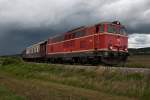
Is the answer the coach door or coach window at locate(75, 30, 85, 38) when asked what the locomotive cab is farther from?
coach window at locate(75, 30, 85, 38)

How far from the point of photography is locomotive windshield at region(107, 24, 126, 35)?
29141 mm

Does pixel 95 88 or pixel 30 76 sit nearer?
pixel 95 88

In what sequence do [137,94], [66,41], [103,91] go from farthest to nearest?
[66,41]
[103,91]
[137,94]

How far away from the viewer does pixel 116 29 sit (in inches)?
1169

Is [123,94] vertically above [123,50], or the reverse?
[123,50]

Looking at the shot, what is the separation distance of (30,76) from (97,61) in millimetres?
6562

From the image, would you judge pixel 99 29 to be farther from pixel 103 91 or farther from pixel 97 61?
pixel 103 91

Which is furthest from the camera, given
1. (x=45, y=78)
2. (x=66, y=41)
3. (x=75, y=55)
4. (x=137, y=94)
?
(x=66, y=41)

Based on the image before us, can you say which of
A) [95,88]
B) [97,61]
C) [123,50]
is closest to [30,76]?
[97,61]

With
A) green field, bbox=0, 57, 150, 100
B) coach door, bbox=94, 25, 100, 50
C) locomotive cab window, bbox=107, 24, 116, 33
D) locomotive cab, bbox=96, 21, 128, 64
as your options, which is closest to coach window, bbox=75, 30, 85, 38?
coach door, bbox=94, 25, 100, 50

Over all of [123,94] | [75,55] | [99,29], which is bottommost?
[123,94]

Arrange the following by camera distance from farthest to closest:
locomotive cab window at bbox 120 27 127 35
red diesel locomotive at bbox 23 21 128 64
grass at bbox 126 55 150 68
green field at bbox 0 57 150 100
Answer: locomotive cab window at bbox 120 27 127 35
grass at bbox 126 55 150 68
red diesel locomotive at bbox 23 21 128 64
green field at bbox 0 57 150 100

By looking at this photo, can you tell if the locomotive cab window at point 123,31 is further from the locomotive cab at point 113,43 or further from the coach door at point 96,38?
the coach door at point 96,38

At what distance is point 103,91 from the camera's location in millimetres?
17953
